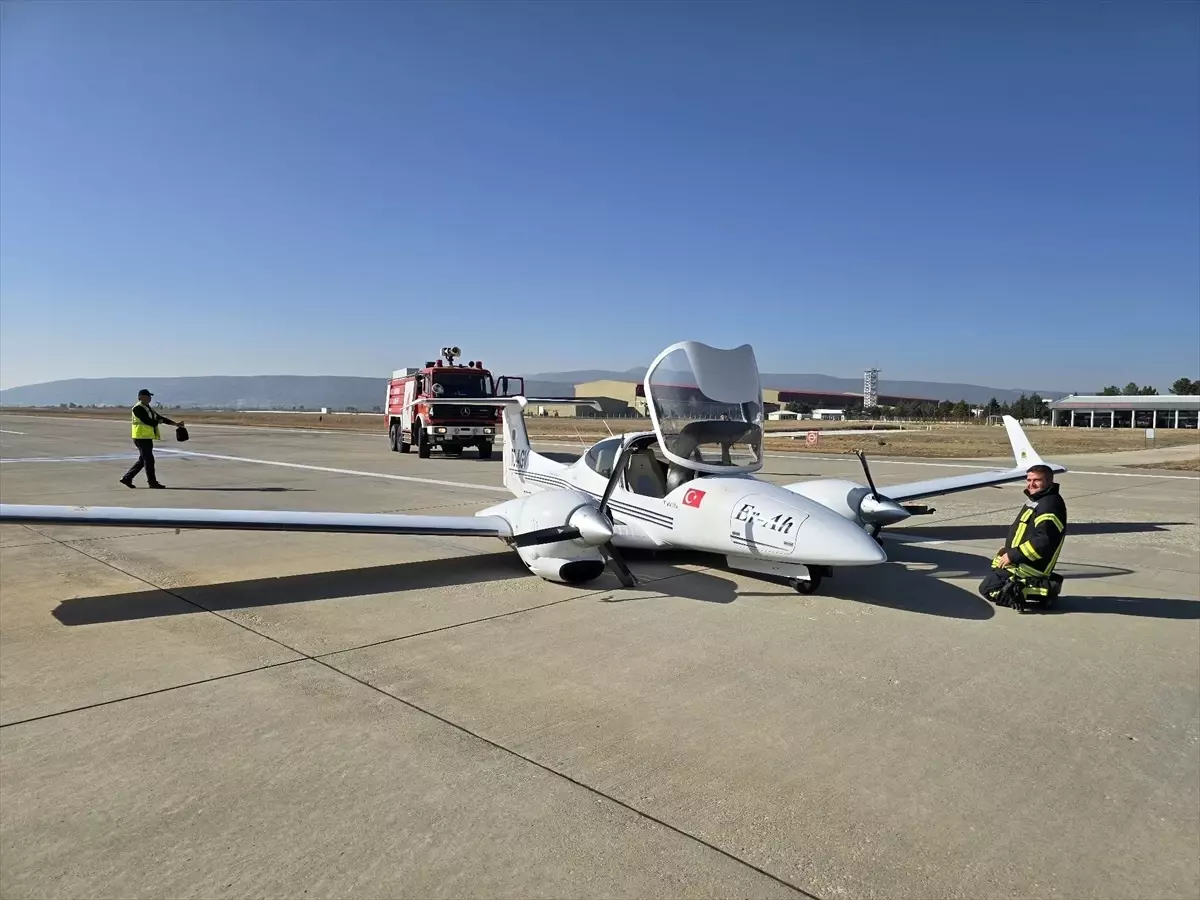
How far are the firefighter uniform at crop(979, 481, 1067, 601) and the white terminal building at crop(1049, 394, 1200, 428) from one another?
300ft

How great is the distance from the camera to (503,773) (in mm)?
4020

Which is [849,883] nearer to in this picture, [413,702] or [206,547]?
[413,702]

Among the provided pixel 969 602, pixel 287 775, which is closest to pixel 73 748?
pixel 287 775

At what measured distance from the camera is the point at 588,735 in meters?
4.50

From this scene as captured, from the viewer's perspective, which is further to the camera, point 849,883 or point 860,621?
point 860,621

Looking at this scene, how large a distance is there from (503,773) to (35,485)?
1813cm

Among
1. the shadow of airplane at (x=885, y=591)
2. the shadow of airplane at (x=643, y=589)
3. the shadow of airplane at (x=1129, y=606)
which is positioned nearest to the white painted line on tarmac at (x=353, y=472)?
the shadow of airplane at (x=643, y=589)

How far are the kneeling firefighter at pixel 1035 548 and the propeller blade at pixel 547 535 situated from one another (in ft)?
14.2

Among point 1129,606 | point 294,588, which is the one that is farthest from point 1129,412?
point 294,588

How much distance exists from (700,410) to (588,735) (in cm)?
495

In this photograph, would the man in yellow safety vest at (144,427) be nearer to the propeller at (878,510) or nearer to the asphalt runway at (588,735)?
the asphalt runway at (588,735)

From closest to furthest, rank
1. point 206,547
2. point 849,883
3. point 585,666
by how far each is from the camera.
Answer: point 849,883 < point 585,666 < point 206,547

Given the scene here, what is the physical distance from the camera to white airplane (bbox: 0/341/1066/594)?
727cm

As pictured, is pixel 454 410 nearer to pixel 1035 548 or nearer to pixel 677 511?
pixel 677 511
